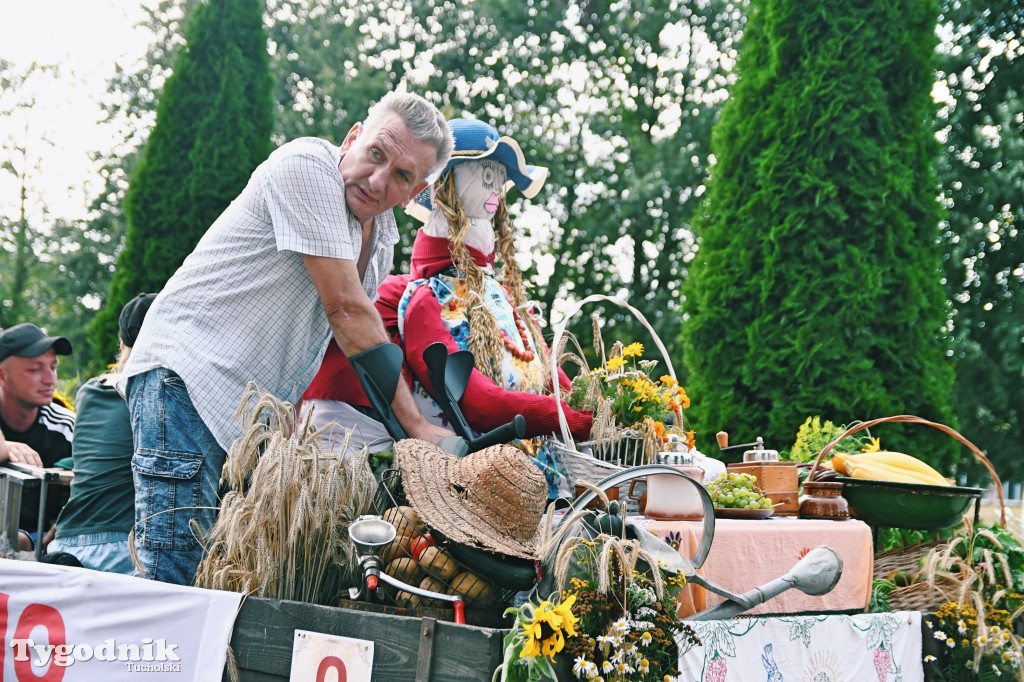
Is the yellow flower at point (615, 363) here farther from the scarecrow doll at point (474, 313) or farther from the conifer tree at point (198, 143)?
the conifer tree at point (198, 143)

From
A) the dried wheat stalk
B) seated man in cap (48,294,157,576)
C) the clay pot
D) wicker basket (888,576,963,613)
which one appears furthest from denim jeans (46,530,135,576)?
wicker basket (888,576,963,613)

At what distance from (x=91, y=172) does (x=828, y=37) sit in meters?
12.6

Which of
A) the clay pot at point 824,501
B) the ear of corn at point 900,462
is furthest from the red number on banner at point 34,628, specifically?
the ear of corn at point 900,462

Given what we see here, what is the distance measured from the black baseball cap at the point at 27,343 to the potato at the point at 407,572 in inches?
117

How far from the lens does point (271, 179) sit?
245cm

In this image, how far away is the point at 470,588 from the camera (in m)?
2.01

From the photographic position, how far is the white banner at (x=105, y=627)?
6.97 feet

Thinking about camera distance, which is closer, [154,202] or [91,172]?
[154,202]

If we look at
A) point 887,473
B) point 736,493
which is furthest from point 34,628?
point 887,473

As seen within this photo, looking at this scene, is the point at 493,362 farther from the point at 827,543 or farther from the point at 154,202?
the point at 154,202

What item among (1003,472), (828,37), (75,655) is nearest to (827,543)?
(75,655)

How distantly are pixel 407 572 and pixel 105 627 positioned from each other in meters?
0.75

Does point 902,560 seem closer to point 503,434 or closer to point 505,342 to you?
point 505,342

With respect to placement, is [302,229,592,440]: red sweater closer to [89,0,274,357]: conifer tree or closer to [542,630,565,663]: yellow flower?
[542,630,565,663]: yellow flower
